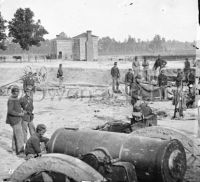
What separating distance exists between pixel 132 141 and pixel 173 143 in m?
0.54

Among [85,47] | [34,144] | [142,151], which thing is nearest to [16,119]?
[34,144]

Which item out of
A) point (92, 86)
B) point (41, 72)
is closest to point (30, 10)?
point (41, 72)

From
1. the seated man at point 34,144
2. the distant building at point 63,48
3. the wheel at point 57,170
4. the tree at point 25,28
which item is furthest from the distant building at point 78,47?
the wheel at point 57,170

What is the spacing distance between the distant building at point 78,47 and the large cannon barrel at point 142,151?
46.0 metres

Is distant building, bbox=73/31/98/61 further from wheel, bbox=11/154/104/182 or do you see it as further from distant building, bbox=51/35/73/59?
wheel, bbox=11/154/104/182

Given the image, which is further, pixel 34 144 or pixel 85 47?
pixel 85 47

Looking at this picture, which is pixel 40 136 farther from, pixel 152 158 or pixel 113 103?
pixel 113 103

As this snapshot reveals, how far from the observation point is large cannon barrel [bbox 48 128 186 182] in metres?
4.43

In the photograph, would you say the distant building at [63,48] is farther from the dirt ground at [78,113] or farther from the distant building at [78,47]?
the dirt ground at [78,113]

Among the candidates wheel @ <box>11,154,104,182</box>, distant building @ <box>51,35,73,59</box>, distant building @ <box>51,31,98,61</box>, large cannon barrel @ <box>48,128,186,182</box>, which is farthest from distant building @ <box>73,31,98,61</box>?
wheel @ <box>11,154,104,182</box>

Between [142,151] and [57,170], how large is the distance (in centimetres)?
113

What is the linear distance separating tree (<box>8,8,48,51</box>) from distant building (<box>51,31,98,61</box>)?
33.3ft

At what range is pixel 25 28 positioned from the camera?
41.2 meters

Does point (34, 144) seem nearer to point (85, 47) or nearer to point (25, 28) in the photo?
point (25, 28)
